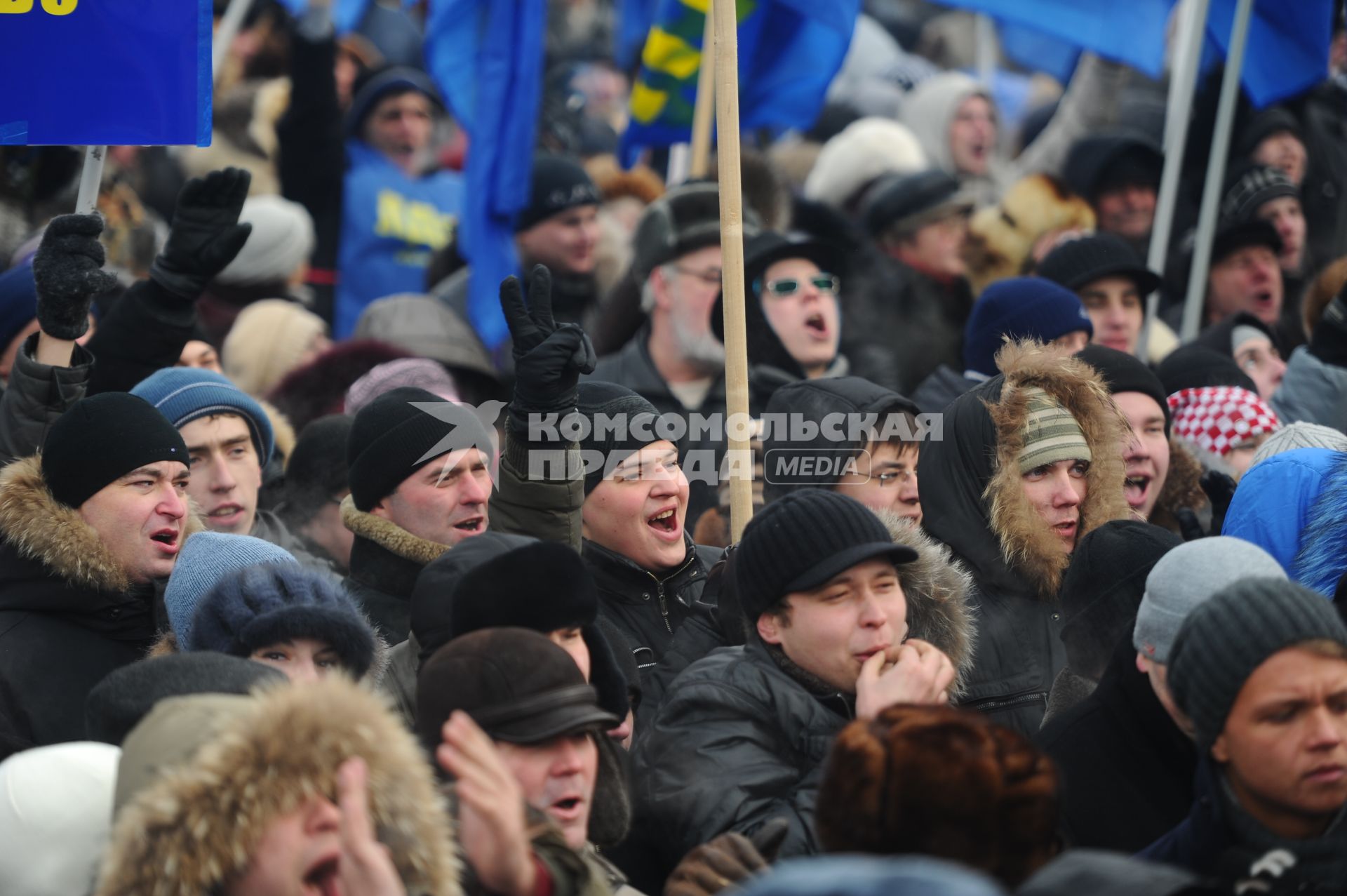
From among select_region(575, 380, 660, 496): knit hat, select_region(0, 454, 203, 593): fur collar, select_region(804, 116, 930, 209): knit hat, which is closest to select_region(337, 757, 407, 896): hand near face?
select_region(0, 454, 203, 593): fur collar

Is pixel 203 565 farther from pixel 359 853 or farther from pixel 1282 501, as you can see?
pixel 1282 501

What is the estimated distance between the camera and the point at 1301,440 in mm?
5879

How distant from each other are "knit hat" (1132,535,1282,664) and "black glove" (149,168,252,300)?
324 centimetres

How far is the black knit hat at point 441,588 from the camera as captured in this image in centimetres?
438

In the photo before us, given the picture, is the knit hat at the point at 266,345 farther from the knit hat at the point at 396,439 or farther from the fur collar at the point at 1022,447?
the fur collar at the point at 1022,447

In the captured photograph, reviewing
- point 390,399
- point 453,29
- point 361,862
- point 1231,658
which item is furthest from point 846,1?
point 361,862

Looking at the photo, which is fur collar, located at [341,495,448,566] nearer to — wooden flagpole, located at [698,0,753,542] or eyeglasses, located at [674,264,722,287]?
wooden flagpole, located at [698,0,753,542]

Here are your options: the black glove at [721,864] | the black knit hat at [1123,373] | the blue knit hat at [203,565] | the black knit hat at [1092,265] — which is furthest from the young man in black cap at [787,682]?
the black knit hat at [1092,265]

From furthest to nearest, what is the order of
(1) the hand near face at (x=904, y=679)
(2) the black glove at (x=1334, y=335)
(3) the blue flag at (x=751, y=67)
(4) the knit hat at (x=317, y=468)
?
(3) the blue flag at (x=751, y=67) → (2) the black glove at (x=1334, y=335) → (4) the knit hat at (x=317, y=468) → (1) the hand near face at (x=904, y=679)

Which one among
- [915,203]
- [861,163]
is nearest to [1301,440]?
[915,203]

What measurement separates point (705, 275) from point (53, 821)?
4.74 meters

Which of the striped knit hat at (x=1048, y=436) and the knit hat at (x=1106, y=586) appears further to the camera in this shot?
the striped knit hat at (x=1048, y=436)

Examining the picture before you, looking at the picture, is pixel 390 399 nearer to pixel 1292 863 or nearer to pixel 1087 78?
pixel 1292 863

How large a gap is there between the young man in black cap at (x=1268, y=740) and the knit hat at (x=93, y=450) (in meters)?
2.94
